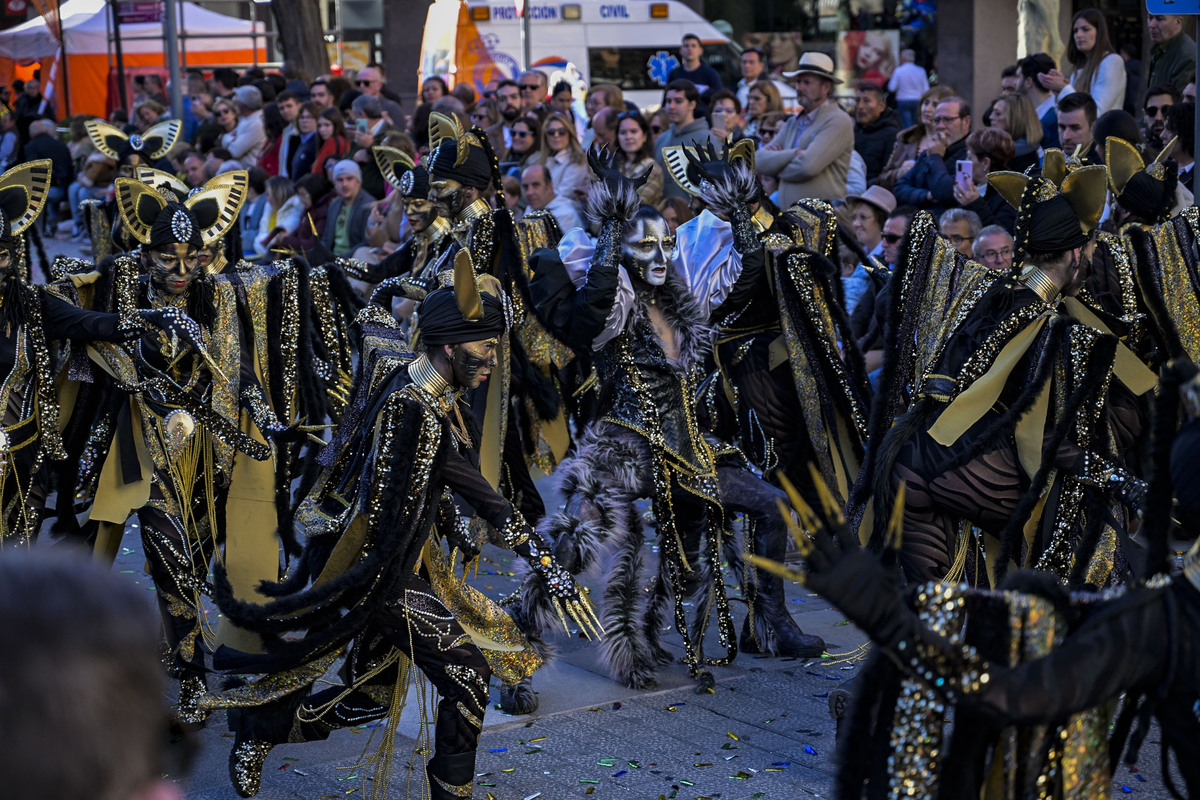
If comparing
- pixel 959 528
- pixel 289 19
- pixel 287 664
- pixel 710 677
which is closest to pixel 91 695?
pixel 287 664

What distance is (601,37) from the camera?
62.5 ft

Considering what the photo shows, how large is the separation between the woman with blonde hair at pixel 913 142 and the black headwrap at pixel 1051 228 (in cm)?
476

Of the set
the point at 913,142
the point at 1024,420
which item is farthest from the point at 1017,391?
the point at 913,142

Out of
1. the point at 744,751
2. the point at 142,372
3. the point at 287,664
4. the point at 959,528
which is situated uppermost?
the point at 142,372

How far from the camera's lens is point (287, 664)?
13.9ft

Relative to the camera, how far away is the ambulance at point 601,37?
18.9 m

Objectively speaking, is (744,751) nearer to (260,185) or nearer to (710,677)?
(710,677)

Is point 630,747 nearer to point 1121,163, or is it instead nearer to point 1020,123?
point 1121,163

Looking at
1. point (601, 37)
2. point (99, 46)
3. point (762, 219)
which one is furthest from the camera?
point (99, 46)

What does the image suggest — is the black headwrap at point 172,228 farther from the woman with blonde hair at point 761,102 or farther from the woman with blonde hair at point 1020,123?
the woman with blonde hair at point 761,102

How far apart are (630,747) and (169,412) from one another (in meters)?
2.24

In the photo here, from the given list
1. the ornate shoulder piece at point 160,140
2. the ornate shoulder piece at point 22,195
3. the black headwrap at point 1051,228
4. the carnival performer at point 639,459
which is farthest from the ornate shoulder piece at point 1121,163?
the ornate shoulder piece at point 160,140

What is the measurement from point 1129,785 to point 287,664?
8.62ft

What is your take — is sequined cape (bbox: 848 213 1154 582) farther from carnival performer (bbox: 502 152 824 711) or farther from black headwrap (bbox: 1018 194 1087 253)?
carnival performer (bbox: 502 152 824 711)
